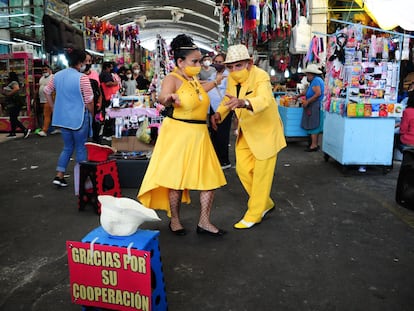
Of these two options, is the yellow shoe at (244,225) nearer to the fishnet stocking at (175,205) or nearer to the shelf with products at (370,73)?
the fishnet stocking at (175,205)

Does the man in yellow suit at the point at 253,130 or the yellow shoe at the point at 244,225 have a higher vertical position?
the man in yellow suit at the point at 253,130

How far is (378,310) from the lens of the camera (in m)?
2.51

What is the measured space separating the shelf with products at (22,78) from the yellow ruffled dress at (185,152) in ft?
28.8

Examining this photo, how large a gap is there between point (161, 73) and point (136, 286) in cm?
409

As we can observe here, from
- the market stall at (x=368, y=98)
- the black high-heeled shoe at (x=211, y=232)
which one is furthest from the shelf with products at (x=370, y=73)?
the black high-heeled shoe at (x=211, y=232)

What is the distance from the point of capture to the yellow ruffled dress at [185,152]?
11.3 feet

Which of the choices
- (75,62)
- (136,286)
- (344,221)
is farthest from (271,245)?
(75,62)

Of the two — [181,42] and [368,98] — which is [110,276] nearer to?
[181,42]

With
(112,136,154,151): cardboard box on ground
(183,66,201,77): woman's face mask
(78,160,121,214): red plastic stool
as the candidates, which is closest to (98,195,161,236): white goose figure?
(183,66,201,77): woman's face mask

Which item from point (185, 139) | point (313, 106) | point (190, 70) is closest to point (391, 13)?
point (313, 106)

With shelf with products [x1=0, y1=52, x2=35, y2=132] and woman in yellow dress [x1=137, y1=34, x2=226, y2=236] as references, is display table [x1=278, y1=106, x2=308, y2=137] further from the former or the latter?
shelf with products [x1=0, y1=52, x2=35, y2=132]

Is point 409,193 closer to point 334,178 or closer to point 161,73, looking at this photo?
point 334,178

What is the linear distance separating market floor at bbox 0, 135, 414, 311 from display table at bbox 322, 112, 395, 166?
50 centimetres

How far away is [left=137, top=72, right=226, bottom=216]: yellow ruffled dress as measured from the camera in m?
3.43
